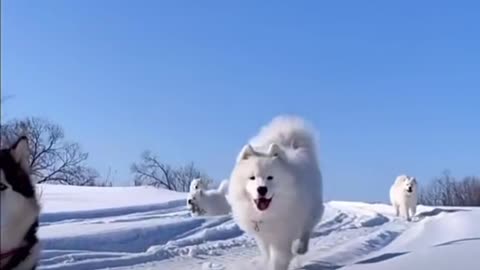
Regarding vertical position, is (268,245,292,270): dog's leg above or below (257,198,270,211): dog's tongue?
below

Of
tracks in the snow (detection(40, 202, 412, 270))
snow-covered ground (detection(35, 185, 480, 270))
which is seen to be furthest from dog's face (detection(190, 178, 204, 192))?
tracks in the snow (detection(40, 202, 412, 270))

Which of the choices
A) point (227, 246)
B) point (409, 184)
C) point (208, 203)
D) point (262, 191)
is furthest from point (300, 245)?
point (409, 184)

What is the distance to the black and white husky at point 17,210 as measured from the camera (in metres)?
2.67

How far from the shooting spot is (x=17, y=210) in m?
2.73

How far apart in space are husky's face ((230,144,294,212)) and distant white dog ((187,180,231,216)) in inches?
325

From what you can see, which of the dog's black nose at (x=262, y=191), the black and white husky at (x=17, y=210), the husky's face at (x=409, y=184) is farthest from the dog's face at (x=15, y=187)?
the husky's face at (x=409, y=184)

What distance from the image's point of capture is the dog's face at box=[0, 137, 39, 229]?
2.64 metres

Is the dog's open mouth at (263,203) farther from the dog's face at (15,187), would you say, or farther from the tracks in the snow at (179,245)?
the dog's face at (15,187)

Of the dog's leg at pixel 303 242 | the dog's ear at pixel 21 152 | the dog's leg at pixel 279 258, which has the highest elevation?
the dog's ear at pixel 21 152

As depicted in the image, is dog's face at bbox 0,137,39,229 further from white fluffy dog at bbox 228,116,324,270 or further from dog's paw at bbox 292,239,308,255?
dog's paw at bbox 292,239,308,255

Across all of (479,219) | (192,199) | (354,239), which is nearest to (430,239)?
(354,239)

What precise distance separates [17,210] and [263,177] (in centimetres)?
419

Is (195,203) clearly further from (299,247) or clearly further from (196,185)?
(299,247)

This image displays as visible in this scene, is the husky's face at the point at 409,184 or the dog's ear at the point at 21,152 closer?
the dog's ear at the point at 21,152
